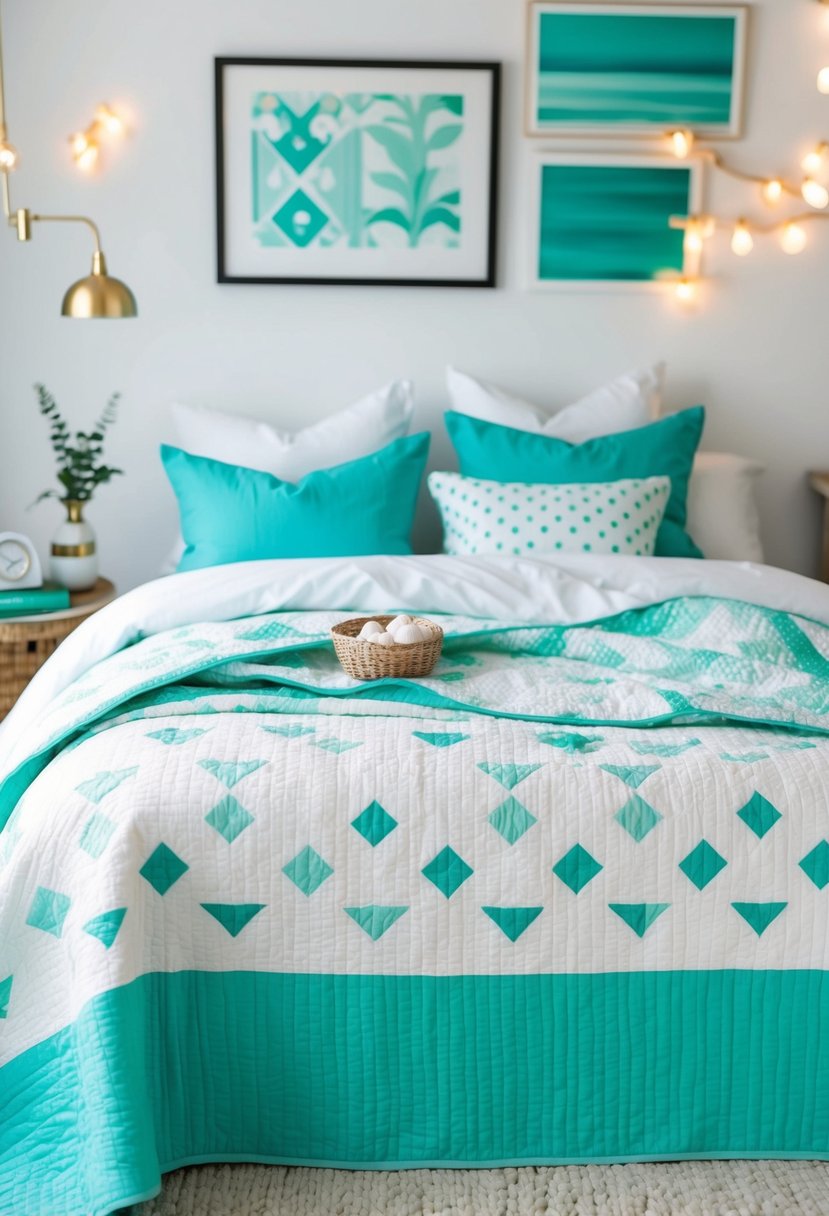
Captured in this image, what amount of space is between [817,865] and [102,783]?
3.49ft

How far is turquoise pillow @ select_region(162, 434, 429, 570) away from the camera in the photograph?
322cm

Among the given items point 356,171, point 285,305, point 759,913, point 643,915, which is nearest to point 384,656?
point 643,915

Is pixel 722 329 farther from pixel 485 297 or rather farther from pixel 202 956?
pixel 202 956

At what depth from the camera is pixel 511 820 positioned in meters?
1.91

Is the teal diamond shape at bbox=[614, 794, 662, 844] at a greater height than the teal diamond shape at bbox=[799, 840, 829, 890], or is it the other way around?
the teal diamond shape at bbox=[614, 794, 662, 844]

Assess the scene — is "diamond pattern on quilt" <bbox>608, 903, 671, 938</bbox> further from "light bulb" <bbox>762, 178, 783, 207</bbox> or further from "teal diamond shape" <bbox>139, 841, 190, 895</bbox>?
"light bulb" <bbox>762, 178, 783, 207</bbox>

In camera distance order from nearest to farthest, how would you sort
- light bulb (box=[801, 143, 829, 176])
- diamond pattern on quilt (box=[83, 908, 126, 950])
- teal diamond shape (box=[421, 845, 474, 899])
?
diamond pattern on quilt (box=[83, 908, 126, 950]) → teal diamond shape (box=[421, 845, 474, 899]) → light bulb (box=[801, 143, 829, 176])

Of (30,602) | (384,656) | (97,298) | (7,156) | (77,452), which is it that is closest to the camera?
(384,656)

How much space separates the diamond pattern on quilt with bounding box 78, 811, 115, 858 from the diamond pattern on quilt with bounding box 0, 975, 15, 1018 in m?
0.22

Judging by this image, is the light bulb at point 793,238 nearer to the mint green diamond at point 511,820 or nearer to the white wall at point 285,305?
the white wall at point 285,305

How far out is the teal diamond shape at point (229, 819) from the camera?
1.89 m

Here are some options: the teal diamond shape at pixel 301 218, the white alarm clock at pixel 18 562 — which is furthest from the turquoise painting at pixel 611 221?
the white alarm clock at pixel 18 562

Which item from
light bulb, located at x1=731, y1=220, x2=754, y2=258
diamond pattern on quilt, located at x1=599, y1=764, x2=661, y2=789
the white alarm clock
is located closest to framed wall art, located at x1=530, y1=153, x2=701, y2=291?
light bulb, located at x1=731, y1=220, x2=754, y2=258

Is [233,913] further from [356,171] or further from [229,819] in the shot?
[356,171]
